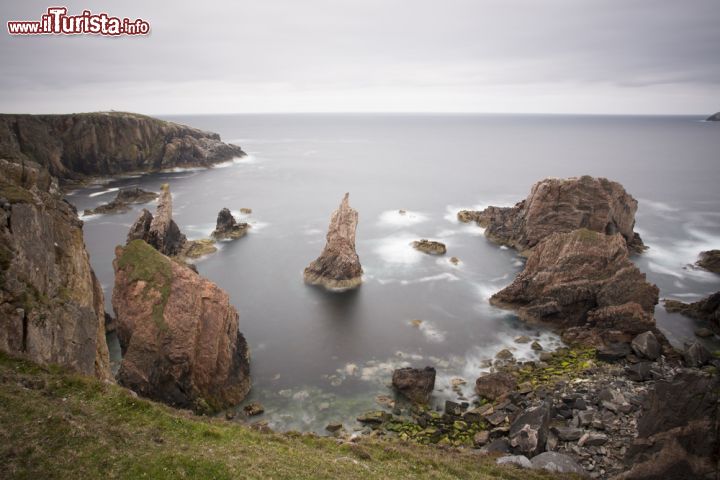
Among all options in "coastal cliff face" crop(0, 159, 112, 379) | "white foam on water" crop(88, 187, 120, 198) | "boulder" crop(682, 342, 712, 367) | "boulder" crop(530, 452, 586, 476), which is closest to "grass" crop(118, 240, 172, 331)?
"coastal cliff face" crop(0, 159, 112, 379)

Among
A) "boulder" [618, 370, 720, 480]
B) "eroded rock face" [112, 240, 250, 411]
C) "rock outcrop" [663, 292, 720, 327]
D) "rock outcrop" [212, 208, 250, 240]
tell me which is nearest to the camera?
"boulder" [618, 370, 720, 480]

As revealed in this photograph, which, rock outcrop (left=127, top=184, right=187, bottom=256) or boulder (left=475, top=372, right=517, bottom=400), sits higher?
rock outcrop (left=127, top=184, right=187, bottom=256)

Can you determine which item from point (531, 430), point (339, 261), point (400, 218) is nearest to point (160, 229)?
Result: point (339, 261)

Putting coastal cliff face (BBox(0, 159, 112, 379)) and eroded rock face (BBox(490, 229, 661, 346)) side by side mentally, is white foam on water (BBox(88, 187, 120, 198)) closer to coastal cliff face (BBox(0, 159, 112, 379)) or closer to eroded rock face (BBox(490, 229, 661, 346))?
coastal cliff face (BBox(0, 159, 112, 379))

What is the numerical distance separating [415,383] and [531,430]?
37.8ft

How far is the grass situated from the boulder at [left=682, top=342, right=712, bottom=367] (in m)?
48.8

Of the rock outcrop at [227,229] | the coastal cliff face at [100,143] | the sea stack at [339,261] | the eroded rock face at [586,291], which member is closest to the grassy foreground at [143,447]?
the eroded rock face at [586,291]

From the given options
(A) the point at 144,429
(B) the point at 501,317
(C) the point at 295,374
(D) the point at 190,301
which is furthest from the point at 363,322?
(A) the point at 144,429

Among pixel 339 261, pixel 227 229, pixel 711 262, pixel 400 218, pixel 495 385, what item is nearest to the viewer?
pixel 495 385

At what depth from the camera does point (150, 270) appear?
39.9 metres

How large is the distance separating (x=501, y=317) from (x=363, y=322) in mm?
17734

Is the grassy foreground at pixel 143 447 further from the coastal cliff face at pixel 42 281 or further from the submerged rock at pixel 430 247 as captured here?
the submerged rock at pixel 430 247

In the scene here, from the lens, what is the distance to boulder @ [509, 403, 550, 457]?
31516 mm

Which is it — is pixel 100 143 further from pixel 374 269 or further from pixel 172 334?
pixel 172 334
